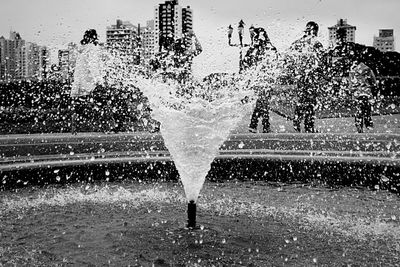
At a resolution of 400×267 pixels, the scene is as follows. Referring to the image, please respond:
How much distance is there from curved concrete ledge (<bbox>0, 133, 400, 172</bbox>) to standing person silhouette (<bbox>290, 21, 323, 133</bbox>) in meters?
1.35

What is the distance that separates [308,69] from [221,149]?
4.04 meters

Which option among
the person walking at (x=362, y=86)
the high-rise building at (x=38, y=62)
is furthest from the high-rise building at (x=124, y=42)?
the person walking at (x=362, y=86)

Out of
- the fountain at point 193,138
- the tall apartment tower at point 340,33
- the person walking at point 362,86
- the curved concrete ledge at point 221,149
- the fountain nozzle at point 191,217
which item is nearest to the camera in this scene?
the fountain nozzle at point 191,217

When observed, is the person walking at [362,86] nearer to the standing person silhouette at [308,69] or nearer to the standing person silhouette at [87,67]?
the standing person silhouette at [308,69]

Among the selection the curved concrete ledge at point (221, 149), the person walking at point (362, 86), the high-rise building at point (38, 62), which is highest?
the high-rise building at point (38, 62)

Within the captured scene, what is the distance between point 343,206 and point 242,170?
172 centimetres

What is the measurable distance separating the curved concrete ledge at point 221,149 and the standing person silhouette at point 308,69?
4.45 feet

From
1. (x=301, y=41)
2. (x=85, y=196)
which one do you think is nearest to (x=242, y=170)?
(x=85, y=196)

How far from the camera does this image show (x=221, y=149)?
827cm

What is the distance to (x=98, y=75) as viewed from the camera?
1089cm

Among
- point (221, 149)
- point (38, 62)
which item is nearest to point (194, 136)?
point (221, 149)

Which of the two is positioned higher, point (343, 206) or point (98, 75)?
point (98, 75)

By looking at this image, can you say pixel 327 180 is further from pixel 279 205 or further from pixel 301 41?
pixel 301 41

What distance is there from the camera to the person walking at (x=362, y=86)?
445 inches
